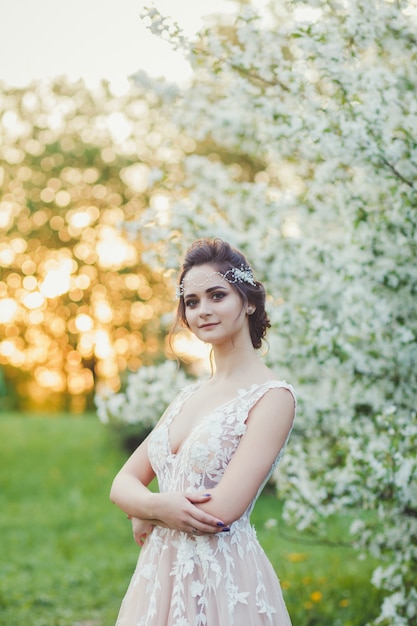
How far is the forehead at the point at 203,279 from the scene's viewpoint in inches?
111

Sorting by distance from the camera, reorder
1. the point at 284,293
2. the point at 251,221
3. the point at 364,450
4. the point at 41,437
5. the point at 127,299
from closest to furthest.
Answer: the point at 364,450 → the point at 284,293 → the point at 251,221 → the point at 41,437 → the point at 127,299

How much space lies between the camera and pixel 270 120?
182 inches

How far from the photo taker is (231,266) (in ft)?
9.38

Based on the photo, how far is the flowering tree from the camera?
13.1 ft

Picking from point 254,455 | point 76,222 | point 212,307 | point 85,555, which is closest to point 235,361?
point 212,307

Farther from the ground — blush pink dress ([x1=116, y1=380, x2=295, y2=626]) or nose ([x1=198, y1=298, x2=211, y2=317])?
nose ([x1=198, y1=298, x2=211, y2=317])

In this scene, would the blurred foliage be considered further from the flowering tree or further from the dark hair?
the dark hair

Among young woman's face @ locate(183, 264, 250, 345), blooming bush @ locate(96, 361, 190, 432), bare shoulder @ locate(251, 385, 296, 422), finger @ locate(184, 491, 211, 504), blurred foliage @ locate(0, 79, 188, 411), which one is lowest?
blurred foliage @ locate(0, 79, 188, 411)

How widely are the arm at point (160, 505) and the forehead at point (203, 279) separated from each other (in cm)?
77

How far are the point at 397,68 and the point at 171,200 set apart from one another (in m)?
1.73

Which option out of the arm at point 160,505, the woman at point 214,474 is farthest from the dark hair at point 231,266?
the arm at point 160,505

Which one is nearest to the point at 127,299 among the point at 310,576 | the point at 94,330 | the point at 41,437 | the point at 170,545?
the point at 94,330

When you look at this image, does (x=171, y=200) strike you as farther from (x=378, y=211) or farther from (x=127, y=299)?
(x=127, y=299)

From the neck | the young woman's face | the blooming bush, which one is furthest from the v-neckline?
the blooming bush
